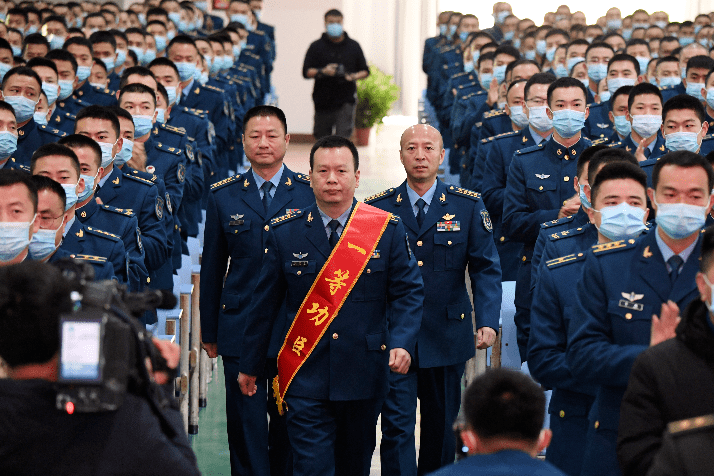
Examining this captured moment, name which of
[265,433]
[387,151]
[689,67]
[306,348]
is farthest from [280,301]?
[387,151]

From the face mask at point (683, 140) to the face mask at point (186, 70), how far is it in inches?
170


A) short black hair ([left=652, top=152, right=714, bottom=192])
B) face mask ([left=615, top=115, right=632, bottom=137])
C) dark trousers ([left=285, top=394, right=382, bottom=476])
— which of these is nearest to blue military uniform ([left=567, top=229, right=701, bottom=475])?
short black hair ([left=652, top=152, right=714, bottom=192])

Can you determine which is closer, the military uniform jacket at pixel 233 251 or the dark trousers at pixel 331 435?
the dark trousers at pixel 331 435

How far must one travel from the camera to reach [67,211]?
14.0 feet

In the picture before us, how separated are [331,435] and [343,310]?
458mm

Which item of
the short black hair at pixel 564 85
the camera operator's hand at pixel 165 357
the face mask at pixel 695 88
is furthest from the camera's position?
the face mask at pixel 695 88

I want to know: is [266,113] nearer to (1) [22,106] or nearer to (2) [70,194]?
(2) [70,194]

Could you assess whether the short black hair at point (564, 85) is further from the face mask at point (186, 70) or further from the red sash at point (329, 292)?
the face mask at point (186, 70)

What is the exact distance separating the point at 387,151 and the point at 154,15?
4.10m

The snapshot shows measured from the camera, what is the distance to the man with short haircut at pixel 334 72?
12.6m

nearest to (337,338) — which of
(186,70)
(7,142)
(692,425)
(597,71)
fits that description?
(692,425)

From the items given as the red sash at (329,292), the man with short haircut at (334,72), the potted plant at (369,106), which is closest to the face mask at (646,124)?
the red sash at (329,292)

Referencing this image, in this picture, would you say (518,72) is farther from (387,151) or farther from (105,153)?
(387,151)

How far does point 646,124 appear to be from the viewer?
18.6 feet
